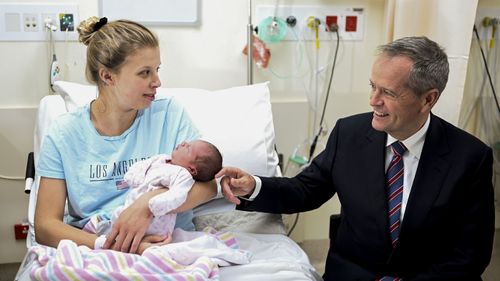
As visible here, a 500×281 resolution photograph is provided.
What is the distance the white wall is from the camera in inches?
94.0

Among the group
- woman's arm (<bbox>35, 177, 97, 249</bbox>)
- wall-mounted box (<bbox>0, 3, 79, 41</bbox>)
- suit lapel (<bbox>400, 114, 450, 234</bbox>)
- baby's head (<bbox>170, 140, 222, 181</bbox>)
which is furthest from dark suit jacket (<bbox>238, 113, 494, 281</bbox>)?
wall-mounted box (<bbox>0, 3, 79, 41</bbox>)

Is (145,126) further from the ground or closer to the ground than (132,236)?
further from the ground

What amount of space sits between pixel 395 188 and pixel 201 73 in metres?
1.16

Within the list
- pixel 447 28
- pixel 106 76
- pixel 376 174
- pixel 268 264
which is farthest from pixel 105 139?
pixel 447 28

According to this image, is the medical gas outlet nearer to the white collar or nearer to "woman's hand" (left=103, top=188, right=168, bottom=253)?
the white collar

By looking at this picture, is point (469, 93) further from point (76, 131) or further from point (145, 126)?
point (76, 131)

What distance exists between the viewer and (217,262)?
155cm

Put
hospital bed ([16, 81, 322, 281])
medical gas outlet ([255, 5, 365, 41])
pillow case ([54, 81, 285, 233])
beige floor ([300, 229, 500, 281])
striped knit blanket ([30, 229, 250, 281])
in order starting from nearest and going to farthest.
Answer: striped knit blanket ([30, 229, 250, 281]) < hospital bed ([16, 81, 322, 281]) < pillow case ([54, 81, 285, 233]) < medical gas outlet ([255, 5, 365, 41]) < beige floor ([300, 229, 500, 281])

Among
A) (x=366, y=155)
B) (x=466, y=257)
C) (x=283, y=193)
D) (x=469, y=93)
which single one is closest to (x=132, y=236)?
(x=283, y=193)

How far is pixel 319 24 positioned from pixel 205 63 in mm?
542

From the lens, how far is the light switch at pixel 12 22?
230 cm

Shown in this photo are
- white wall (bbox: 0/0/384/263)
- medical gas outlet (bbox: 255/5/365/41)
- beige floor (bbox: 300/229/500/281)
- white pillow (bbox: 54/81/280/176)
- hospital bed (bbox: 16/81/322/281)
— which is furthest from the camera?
beige floor (bbox: 300/229/500/281)

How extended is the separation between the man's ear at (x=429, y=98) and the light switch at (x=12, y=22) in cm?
165

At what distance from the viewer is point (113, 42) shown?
168 cm
